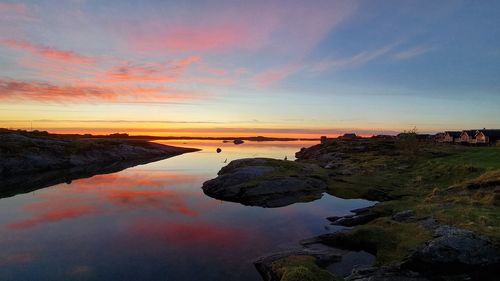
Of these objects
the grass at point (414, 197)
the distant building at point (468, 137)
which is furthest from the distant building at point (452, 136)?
the grass at point (414, 197)

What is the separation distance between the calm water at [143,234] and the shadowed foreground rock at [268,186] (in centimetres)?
194

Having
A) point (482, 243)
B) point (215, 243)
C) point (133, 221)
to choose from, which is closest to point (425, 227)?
point (482, 243)

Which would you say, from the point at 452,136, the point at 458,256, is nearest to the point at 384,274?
the point at 458,256

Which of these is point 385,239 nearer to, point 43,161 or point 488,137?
point 43,161

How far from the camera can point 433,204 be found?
94.1 feet

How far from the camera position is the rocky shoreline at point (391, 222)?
666 inches

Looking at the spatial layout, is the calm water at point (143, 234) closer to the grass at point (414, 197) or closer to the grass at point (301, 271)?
the grass at point (301, 271)

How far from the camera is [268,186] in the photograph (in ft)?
135

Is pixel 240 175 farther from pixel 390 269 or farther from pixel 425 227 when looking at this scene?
pixel 390 269

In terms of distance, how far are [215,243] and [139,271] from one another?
636 centimetres

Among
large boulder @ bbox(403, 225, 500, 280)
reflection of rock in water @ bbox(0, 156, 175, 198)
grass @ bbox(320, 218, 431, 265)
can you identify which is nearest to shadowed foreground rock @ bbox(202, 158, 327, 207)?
grass @ bbox(320, 218, 431, 265)

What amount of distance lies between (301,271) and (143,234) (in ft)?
49.6

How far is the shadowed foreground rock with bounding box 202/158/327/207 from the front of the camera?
3874cm

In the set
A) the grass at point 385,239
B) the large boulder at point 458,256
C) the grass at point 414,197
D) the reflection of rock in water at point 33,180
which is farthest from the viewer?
the reflection of rock in water at point 33,180
